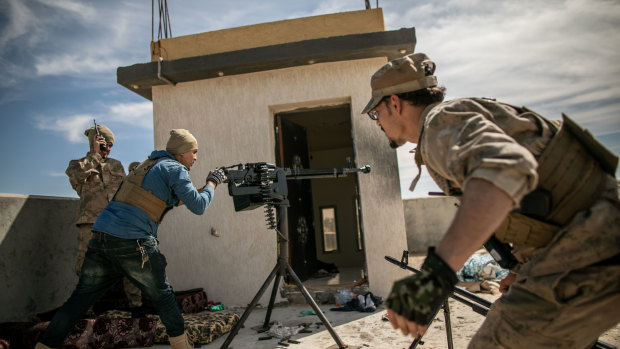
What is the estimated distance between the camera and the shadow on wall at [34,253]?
14.3ft

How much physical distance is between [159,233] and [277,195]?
10.7 feet

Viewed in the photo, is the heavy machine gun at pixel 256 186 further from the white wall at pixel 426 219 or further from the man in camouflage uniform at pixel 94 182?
the white wall at pixel 426 219

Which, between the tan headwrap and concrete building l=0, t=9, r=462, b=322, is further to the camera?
concrete building l=0, t=9, r=462, b=322

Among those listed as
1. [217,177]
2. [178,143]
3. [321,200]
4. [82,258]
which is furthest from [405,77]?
[321,200]

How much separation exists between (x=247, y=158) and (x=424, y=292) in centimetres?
504

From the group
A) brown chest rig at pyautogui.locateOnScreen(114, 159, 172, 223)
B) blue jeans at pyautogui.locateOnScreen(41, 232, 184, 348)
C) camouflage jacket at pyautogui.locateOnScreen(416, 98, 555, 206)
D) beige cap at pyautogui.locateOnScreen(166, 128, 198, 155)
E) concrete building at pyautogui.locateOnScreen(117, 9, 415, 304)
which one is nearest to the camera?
camouflage jacket at pyautogui.locateOnScreen(416, 98, 555, 206)

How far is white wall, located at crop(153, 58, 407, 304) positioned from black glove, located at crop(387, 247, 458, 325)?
446 centimetres

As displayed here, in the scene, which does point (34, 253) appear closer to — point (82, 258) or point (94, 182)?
point (82, 258)

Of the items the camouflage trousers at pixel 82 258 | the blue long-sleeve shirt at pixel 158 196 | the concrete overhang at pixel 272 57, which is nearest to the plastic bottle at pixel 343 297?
the camouflage trousers at pixel 82 258

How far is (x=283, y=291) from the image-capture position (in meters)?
5.49

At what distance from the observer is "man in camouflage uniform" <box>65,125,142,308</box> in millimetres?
4637

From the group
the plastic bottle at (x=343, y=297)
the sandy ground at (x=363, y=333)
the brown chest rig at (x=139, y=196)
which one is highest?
the brown chest rig at (x=139, y=196)

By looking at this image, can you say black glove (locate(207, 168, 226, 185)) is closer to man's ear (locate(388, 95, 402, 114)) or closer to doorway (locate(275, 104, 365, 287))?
doorway (locate(275, 104, 365, 287))

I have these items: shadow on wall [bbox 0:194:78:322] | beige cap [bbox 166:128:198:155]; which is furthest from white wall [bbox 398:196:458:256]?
beige cap [bbox 166:128:198:155]
